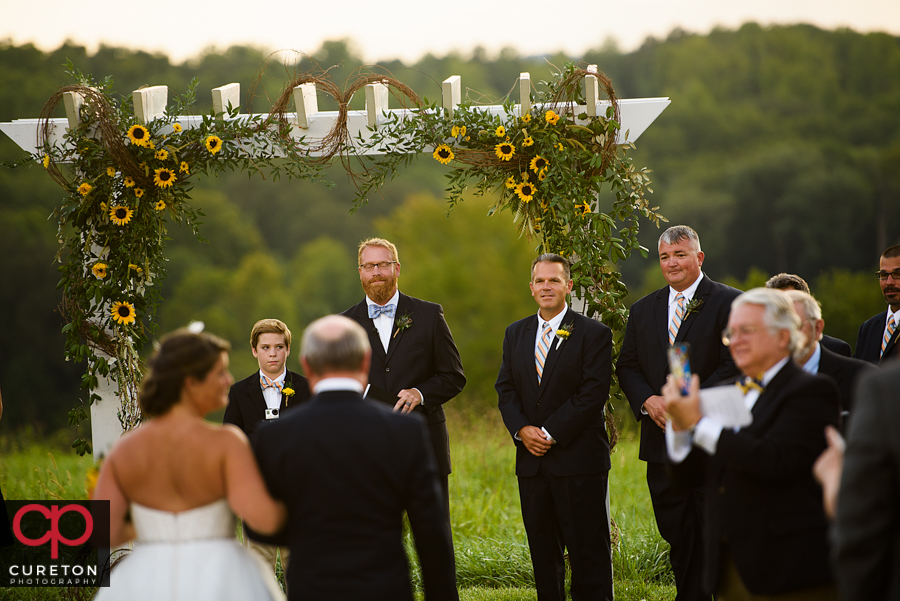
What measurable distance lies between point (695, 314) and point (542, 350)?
0.87 m

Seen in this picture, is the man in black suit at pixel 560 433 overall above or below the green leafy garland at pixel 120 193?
below

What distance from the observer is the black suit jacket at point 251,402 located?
4555 millimetres

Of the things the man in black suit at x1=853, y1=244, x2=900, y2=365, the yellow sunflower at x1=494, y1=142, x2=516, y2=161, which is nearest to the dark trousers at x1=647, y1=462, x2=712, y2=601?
the man in black suit at x1=853, y1=244, x2=900, y2=365

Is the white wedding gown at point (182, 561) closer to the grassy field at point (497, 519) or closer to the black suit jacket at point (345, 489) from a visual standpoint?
the black suit jacket at point (345, 489)

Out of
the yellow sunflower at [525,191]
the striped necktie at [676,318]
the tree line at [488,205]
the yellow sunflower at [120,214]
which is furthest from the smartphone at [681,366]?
the tree line at [488,205]

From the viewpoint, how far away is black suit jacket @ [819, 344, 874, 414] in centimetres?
348

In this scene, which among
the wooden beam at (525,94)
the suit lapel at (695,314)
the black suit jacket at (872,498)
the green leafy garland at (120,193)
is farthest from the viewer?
the green leafy garland at (120,193)

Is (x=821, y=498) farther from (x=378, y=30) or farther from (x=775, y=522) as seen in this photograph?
(x=378, y=30)

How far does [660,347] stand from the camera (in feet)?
15.0

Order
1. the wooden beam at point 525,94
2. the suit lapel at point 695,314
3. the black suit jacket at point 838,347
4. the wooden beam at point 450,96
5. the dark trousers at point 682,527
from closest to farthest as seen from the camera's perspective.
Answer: the black suit jacket at point 838,347, the dark trousers at point 682,527, the suit lapel at point 695,314, the wooden beam at point 525,94, the wooden beam at point 450,96

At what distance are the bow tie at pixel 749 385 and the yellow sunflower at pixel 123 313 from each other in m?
3.83

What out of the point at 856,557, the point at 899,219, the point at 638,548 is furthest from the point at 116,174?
the point at 899,219

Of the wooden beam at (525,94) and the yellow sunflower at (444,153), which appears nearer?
the wooden beam at (525,94)

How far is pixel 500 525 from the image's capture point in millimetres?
6473
